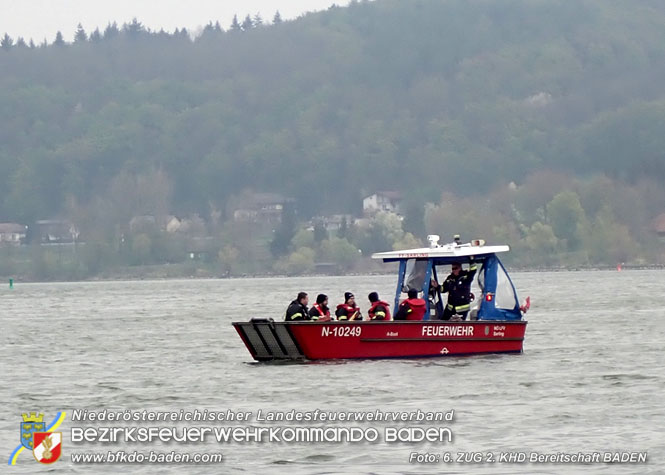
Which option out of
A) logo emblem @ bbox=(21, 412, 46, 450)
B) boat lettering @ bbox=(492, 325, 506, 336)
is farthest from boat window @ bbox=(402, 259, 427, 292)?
logo emblem @ bbox=(21, 412, 46, 450)

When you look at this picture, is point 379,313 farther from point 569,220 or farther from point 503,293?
point 569,220

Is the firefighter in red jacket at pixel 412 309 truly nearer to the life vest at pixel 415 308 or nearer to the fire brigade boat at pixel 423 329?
the life vest at pixel 415 308

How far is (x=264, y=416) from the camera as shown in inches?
1096

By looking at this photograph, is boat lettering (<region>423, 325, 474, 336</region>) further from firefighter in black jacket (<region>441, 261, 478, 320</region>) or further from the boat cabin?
the boat cabin

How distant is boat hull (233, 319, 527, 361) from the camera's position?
113 ft

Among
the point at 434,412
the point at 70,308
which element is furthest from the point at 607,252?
the point at 434,412

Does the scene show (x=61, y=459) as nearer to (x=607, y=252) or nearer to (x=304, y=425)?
(x=304, y=425)

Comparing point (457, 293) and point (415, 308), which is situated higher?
point (457, 293)

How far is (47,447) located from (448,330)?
12.9 m

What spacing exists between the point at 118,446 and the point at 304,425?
3.74m

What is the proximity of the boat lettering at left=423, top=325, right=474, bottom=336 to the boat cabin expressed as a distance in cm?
111

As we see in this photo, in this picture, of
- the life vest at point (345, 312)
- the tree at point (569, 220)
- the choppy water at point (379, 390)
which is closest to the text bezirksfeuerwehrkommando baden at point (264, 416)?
the choppy water at point (379, 390)

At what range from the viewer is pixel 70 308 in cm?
9381

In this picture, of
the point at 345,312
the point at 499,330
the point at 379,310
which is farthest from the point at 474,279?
the point at 345,312
